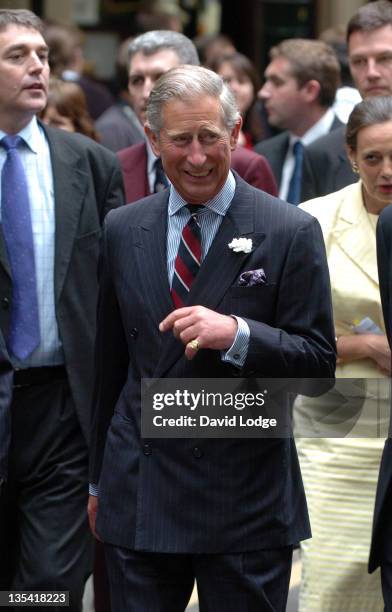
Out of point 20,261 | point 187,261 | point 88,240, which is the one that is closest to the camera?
point 187,261

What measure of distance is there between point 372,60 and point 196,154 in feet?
9.54

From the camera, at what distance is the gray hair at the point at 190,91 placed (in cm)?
448

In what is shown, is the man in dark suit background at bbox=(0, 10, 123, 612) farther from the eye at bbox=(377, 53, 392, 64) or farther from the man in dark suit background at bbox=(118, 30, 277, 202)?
the eye at bbox=(377, 53, 392, 64)

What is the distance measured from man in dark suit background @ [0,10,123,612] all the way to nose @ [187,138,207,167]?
1310mm

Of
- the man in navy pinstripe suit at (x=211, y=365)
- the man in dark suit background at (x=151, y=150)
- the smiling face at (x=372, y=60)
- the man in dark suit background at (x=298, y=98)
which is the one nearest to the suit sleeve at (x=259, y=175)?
the man in dark suit background at (x=151, y=150)

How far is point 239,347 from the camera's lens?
4.29 metres

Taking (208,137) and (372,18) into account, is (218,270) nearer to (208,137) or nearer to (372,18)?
(208,137)

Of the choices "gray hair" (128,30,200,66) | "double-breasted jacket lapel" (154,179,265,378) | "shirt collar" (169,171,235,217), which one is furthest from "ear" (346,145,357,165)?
"gray hair" (128,30,200,66)

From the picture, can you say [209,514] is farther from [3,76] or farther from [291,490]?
[3,76]

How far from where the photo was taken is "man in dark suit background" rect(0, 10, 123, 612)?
564 cm

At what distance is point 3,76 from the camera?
5.91m

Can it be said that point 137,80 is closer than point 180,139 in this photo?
No

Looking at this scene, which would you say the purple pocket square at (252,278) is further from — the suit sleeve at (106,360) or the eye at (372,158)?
the eye at (372,158)

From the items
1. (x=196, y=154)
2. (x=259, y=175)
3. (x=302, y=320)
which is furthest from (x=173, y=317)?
(x=259, y=175)
